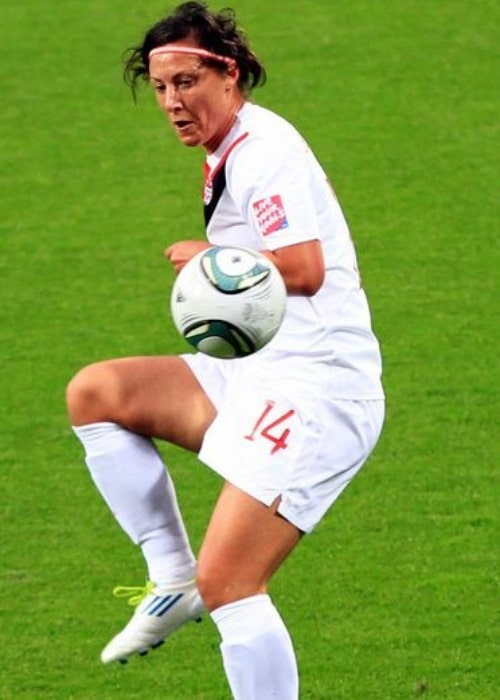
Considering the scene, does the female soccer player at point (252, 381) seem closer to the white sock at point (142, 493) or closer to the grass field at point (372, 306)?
the white sock at point (142, 493)

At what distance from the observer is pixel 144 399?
20.3ft

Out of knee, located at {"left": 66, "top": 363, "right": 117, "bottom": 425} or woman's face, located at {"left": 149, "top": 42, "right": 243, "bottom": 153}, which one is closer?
woman's face, located at {"left": 149, "top": 42, "right": 243, "bottom": 153}

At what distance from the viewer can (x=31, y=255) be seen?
A: 1170 cm

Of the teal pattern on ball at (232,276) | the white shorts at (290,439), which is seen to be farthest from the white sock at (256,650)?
the teal pattern on ball at (232,276)

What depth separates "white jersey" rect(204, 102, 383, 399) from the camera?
5.75 metres

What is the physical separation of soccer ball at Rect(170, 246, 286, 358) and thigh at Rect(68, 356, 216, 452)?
0.56 m

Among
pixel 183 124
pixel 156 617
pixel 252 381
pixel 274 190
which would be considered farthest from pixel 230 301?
pixel 156 617

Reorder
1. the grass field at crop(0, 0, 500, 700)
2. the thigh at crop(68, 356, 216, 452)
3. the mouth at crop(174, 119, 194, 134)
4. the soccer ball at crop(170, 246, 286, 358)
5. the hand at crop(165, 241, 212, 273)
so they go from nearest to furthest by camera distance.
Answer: the soccer ball at crop(170, 246, 286, 358) < the hand at crop(165, 241, 212, 273) < the mouth at crop(174, 119, 194, 134) < the thigh at crop(68, 356, 216, 452) < the grass field at crop(0, 0, 500, 700)

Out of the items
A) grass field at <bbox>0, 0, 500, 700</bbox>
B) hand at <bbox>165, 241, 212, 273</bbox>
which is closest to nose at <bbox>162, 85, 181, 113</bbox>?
hand at <bbox>165, 241, 212, 273</bbox>

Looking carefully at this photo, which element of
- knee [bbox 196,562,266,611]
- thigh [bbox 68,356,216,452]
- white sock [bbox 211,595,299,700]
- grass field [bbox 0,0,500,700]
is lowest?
grass field [bbox 0,0,500,700]

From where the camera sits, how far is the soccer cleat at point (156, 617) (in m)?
6.30

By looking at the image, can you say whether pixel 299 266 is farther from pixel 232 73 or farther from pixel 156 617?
pixel 156 617

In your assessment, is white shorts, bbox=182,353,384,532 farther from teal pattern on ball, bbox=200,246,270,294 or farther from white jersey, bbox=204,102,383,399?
teal pattern on ball, bbox=200,246,270,294

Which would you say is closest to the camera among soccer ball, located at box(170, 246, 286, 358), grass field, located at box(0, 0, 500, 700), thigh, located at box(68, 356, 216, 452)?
soccer ball, located at box(170, 246, 286, 358)
